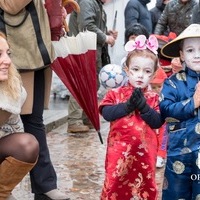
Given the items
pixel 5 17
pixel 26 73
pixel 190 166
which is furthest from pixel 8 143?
pixel 190 166

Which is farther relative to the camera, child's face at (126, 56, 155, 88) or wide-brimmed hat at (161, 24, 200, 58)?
child's face at (126, 56, 155, 88)

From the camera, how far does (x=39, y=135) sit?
413cm

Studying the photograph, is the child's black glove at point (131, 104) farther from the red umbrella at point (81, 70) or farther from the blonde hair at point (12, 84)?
the red umbrella at point (81, 70)

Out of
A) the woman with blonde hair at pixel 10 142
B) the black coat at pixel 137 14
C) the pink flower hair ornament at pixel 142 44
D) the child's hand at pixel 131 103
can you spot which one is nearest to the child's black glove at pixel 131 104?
the child's hand at pixel 131 103

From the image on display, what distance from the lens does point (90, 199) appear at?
4.55m

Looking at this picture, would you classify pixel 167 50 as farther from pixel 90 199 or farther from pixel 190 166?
pixel 90 199

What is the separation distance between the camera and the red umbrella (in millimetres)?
4461

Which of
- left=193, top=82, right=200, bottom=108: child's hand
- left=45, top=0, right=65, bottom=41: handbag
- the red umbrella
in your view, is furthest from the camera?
the red umbrella

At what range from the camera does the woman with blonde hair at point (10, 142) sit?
3596 mm

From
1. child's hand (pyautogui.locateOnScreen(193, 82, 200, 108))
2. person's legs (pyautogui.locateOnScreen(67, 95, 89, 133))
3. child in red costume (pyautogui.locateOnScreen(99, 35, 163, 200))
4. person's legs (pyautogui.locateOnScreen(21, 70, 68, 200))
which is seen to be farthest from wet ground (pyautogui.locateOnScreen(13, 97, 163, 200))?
child's hand (pyautogui.locateOnScreen(193, 82, 200, 108))

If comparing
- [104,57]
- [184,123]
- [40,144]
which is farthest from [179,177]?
[104,57]

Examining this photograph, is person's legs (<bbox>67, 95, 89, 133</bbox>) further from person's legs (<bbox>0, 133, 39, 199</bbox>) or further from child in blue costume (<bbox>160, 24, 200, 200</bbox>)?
child in blue costume (<bbox>160, 24, 200, 200</bbox>)

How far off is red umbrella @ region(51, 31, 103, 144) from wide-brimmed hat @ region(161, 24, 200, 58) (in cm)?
91

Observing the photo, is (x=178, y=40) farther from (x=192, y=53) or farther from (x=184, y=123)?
(x=184, y=123)
